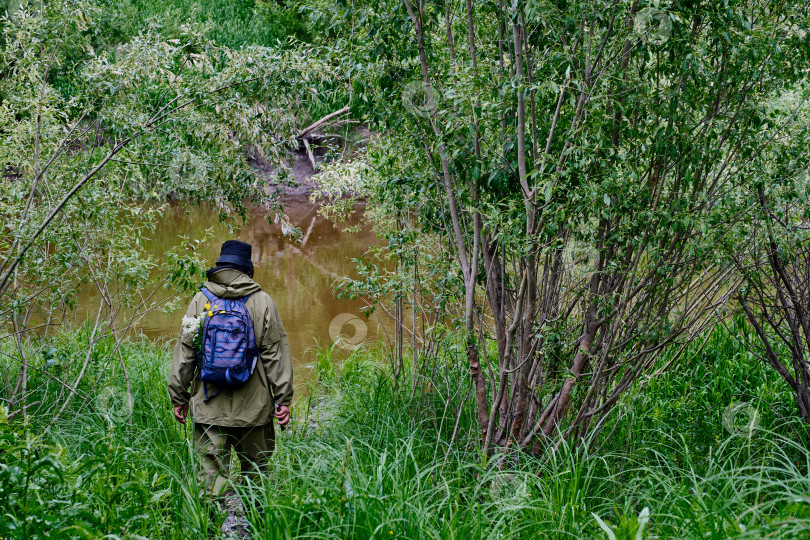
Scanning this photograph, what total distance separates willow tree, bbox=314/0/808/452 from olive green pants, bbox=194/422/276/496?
1.20 m

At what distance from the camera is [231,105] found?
13.0 ft

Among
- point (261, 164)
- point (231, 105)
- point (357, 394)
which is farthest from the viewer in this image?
point (261, 164)

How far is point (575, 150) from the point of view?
2840 millimetres

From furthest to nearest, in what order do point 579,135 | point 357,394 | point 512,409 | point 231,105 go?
point 357,394 < point 231,105 < point 512,409 < point 579,135

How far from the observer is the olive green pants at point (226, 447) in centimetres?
353

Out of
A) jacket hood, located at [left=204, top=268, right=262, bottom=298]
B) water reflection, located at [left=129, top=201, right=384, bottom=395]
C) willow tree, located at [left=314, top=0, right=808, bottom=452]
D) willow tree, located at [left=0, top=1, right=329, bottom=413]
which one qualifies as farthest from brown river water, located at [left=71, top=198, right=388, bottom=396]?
willow tree, located at [left=314, top=0, right=808, bottom=452]

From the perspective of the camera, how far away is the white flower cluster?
3.46 metres

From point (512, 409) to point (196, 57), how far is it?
2.79 meters

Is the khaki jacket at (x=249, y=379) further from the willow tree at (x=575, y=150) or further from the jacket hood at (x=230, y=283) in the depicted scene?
the willow tree at (x=575, y=150)

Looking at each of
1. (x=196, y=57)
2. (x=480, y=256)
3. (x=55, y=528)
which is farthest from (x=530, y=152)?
(x=55, y=528)

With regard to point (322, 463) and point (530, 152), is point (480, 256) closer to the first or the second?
point (530, 152)

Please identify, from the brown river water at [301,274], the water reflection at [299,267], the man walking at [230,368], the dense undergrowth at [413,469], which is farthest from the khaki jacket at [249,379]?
the water reflection at [299,267]

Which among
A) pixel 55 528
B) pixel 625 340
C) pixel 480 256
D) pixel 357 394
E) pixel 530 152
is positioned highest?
pixel 530 152

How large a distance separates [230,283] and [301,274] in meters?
8.33
